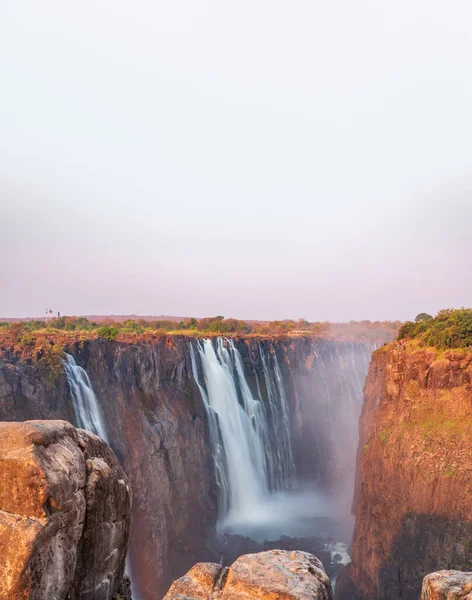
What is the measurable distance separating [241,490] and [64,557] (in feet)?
136

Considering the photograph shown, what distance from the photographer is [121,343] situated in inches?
1502

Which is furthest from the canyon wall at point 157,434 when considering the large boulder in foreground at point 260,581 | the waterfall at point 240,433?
the large boulder in foreground at point 260,581

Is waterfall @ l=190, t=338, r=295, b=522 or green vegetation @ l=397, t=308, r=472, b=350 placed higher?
green vegetation @ l=397, t=308, r=472, b=350

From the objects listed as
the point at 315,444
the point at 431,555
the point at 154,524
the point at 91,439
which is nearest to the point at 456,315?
the point at 431,555

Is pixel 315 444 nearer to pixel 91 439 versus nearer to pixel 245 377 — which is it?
pixel 245 377

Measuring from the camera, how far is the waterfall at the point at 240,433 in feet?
145

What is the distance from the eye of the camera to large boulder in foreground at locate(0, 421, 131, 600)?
20.0ft

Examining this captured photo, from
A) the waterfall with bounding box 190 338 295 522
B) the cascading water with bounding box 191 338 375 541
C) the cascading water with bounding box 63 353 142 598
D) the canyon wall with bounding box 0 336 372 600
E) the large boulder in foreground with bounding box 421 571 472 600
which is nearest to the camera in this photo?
the large boulder in foreground with bounding box 421 571 472 600

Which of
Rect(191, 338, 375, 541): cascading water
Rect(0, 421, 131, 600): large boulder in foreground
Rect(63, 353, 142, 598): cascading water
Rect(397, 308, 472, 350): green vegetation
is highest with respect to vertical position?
Rect(397, 308, 472, 350): green vegetation

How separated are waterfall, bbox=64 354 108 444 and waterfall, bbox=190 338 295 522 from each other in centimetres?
1508

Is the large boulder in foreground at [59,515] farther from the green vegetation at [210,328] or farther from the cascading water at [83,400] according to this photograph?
the green vegetation at [210,328]

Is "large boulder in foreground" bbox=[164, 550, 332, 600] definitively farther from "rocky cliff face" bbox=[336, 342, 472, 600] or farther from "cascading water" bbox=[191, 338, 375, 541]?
"cascading water" bbox=[191, 338, 375, 541]

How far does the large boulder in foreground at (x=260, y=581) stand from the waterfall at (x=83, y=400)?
77.9 ft

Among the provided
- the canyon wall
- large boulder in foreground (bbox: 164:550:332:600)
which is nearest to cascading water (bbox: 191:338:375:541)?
the canyon wall
